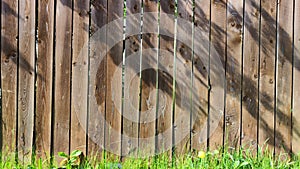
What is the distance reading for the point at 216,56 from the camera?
3.49m

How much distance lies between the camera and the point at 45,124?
135 inches

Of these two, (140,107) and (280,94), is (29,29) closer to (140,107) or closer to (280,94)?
(140,107)

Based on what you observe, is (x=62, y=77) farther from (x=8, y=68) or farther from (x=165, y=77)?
(x=165, y=77)

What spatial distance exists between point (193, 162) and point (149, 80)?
77 centimetres

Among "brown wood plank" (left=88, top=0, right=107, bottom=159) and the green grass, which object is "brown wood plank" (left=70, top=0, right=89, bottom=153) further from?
the green grass

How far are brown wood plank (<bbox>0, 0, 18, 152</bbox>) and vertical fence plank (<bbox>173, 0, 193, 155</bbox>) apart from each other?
4.34ft

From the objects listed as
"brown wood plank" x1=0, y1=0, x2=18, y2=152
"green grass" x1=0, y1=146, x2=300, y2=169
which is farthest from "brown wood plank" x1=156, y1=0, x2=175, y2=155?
"brown wood plank" x1=0, y1=0, x2=18, y2=152

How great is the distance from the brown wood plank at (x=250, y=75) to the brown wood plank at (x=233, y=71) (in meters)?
0.04

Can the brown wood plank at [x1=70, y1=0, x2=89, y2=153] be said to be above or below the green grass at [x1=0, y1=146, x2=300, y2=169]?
above

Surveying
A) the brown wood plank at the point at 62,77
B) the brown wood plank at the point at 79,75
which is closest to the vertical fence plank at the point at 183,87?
the brown wood plank at the point at 79,75

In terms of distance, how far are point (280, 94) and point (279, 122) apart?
24 cm

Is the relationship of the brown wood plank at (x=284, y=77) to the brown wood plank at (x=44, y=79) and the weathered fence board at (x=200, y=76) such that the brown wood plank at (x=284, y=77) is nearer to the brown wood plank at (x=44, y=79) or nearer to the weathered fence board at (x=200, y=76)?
the weathered fence board at (x=200, y=76)

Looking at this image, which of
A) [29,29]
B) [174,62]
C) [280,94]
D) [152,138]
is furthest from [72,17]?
[280,94]

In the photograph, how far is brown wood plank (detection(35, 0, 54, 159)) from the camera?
11.2 ft
